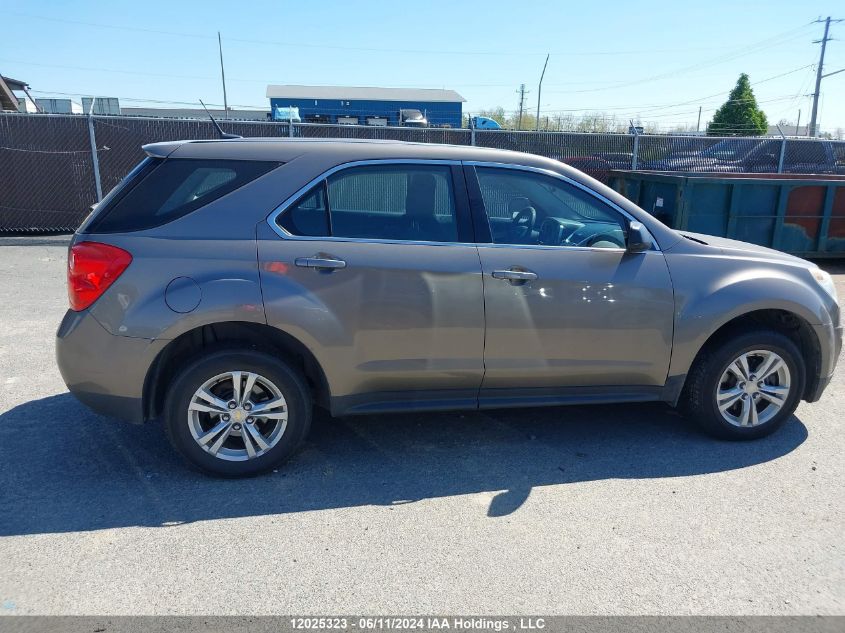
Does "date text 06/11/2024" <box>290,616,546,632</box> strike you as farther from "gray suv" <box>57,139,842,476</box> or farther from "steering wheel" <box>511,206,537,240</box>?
"steering wheel" <box>511,206,537,240</box>

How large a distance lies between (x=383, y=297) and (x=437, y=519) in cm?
122

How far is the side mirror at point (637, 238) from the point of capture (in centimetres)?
396

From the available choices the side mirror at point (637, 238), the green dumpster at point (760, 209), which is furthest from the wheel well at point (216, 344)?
the green dumpster at point (760, 209)

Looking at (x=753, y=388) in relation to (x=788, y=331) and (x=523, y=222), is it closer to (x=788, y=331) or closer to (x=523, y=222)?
(x=788, y=331)

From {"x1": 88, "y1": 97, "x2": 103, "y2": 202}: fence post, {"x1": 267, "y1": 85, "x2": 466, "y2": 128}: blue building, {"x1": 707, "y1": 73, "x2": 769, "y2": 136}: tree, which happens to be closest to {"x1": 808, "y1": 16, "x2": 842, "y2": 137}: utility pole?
{"x1": 707, "y1": 73, "x2": 769, "y2": 136}: tree

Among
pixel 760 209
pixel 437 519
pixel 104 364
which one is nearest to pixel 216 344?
pixel 104 364

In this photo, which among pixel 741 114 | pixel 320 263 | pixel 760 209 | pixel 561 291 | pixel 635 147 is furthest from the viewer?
pixel 741 114

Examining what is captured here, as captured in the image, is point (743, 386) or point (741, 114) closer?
point (743, 386)

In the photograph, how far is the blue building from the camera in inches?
→ 1957

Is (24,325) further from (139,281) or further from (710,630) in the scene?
(710,630)

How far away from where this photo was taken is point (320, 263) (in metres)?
3.64

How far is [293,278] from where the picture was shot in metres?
3.62

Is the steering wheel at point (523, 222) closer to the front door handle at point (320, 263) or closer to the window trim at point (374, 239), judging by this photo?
the window trim at point (374, 239)

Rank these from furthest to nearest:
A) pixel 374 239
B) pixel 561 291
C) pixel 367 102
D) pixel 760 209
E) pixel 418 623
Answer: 1. pixel 367 102
2. pixel 760 209
3. pixel 561 291
4. pixel 374 239
5. pixel 418 623
